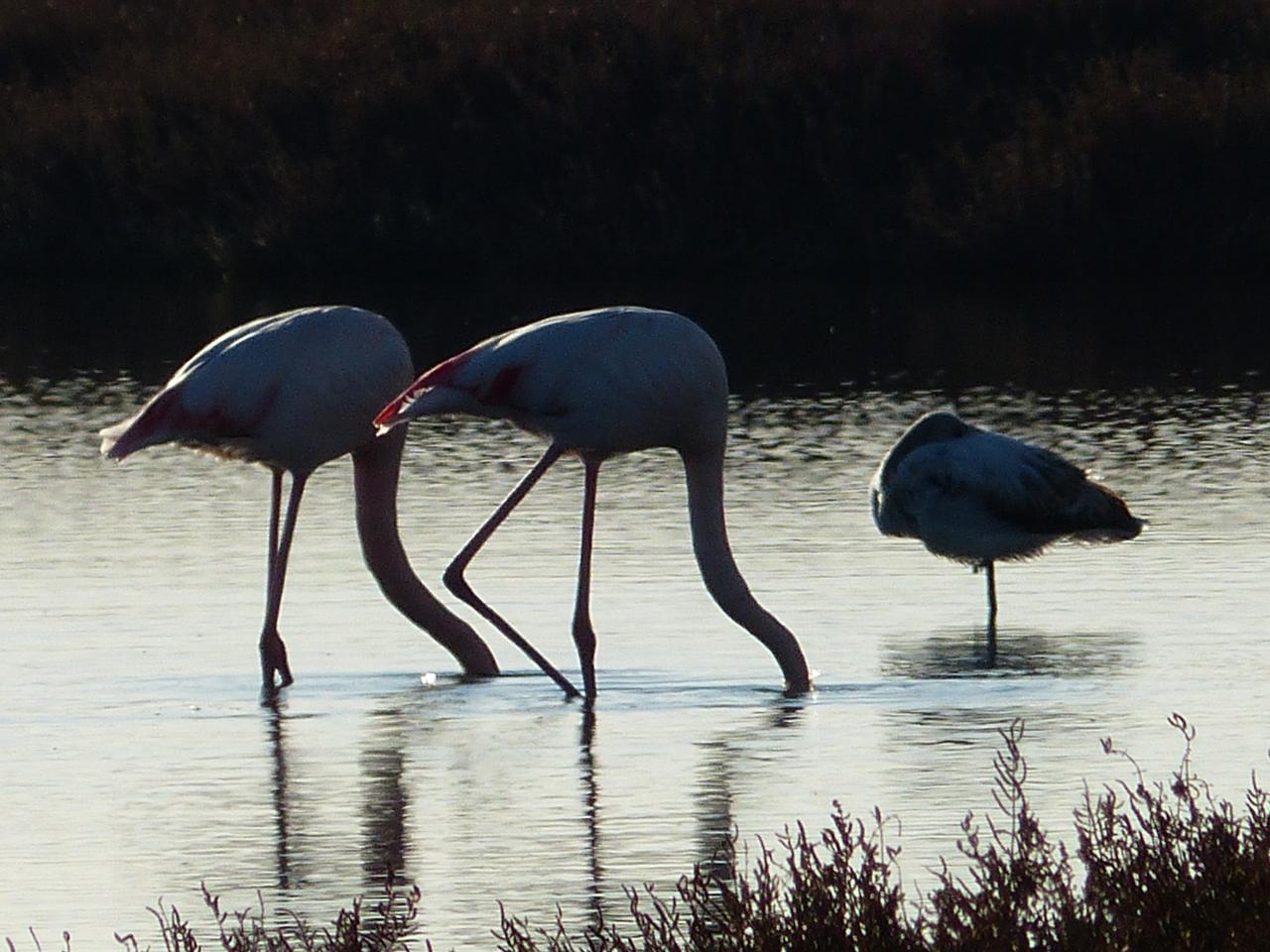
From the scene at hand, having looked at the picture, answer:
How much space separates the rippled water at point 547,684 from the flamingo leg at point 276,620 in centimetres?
10

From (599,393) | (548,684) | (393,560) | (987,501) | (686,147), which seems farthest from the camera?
(686,147)

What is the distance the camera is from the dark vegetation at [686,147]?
2327 cm

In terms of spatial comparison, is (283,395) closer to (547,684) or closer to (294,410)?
(294,410)

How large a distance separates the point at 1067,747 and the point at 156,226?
19.1m

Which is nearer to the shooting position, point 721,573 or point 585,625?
point 585,625

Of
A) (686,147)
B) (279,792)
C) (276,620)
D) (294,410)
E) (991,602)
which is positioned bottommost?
(686,147)

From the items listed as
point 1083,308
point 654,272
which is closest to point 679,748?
point 1083,308

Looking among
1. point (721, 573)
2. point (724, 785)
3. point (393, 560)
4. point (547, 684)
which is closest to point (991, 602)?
point (721, 573)

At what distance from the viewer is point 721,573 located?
888 centimetres

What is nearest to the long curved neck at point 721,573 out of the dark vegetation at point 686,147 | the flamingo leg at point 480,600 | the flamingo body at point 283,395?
the flamingo leg at point 480,600

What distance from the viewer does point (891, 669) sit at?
28.4 feet

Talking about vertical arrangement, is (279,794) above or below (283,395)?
below

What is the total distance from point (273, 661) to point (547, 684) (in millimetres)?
844

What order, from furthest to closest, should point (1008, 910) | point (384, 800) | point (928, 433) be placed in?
point (928, 433)
point (384, 800)
point (1008, 910)
